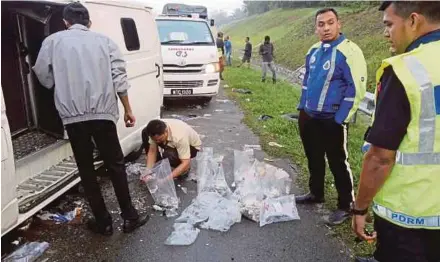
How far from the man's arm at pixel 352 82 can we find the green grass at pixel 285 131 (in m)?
1.01

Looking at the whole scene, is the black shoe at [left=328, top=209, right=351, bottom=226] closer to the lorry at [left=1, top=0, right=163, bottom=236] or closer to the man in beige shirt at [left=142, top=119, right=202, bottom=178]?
the man in beige shirt at [left=142, top=119, right=202, bottom=178]

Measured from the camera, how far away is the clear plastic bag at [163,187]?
400 centimetres

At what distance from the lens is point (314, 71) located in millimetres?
3588

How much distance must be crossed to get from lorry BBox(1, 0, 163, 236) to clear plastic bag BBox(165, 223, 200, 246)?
0.99m

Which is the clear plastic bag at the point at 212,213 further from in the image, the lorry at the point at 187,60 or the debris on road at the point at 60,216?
the lorry at the point at 187,60

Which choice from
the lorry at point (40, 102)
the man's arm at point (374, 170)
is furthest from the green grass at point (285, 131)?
the lorry at point (40, 102)

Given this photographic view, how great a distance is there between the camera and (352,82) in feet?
11.1

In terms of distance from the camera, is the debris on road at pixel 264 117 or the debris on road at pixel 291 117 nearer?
the debris on road at pixel 291 117

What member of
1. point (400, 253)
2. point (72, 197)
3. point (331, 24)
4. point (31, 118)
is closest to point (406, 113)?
point (400, 253)

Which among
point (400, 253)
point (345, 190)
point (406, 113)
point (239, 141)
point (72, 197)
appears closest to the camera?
point (406, 113)

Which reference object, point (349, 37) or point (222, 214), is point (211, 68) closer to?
point (222, 214)

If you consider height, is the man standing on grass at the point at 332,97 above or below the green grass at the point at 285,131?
above

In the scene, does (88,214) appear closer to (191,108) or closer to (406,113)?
(406,113)

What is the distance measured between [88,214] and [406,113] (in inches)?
119
